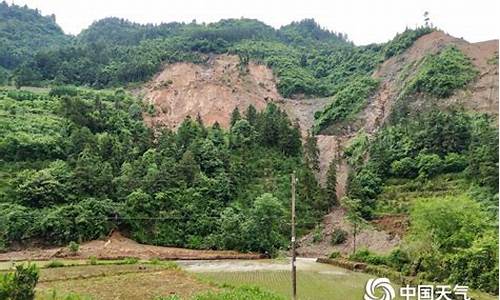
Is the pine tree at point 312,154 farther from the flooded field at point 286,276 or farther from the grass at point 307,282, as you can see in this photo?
the grass at point 307,282

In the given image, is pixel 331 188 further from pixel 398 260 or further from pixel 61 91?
pixel 61 91

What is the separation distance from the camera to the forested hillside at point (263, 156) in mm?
39062

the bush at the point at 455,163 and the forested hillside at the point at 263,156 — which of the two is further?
the bush at the point at 455,163

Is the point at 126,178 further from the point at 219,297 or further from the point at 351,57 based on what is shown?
the point at 351,57

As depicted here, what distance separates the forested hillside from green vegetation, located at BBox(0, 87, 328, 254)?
0.48ft

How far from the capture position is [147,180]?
147 feet

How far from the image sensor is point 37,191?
137 feet

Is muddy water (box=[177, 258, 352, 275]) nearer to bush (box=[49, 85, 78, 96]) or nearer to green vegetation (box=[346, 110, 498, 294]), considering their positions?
green vegetation (box=[346, 110, 498, 294])

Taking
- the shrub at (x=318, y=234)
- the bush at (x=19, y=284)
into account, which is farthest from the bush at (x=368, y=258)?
the bush at (x=19, y=284)

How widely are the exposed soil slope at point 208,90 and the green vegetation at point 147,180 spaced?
40.5 ft

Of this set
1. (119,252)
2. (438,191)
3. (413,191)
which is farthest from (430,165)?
(119,252)

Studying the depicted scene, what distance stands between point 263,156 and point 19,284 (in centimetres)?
4063

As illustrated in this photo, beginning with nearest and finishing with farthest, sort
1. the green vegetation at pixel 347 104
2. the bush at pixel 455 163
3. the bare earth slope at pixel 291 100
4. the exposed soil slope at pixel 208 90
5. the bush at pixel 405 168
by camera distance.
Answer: the bush at pixel 455 163
the bush at pixel 405 168
the bare earth slope at pixel 291 100
the green vegetation at pixel 347 104
the exposed soil slope at pixel 208 90

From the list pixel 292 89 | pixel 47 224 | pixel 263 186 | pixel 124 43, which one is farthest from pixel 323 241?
pixel 124 43
